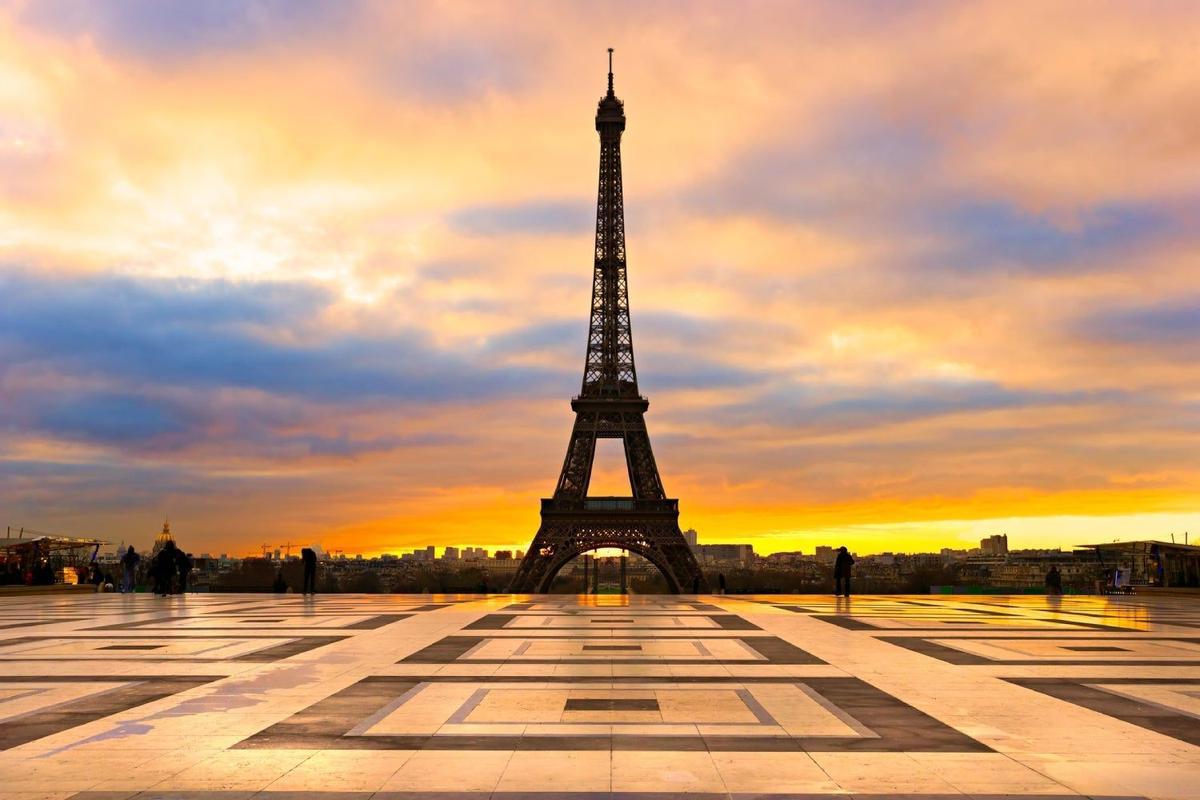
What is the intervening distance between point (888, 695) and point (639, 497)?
61.6 meters

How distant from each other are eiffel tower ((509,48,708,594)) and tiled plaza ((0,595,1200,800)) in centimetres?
4929

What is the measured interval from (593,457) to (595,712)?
214 ft

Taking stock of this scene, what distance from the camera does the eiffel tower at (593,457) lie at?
66.9m

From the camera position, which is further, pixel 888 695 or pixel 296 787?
pixel 888 695

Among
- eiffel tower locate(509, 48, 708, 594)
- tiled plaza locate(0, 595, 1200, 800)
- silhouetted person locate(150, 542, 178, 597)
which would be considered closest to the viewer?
tiled plaza locate(0, 595, 1200, 800)

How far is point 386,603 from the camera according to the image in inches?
1082

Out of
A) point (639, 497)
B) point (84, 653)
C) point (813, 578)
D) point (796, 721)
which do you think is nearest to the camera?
point (796, 721)

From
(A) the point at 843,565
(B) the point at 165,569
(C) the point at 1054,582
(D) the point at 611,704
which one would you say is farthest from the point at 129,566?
(C) the point at 1054,582

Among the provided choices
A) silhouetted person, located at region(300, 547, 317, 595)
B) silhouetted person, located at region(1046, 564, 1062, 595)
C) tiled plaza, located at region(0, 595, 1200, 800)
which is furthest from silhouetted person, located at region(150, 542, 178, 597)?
silhouetted person, located at region(1046, 564, 1062, 595)

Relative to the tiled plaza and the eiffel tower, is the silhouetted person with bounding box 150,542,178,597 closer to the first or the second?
the tiled plaza

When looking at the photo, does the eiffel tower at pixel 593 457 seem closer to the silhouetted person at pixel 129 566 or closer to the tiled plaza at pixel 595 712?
the silhouetted person at pixel 129 566

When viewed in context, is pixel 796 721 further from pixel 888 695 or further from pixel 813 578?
pixel 813 578

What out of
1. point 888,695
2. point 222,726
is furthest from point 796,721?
point 222,726

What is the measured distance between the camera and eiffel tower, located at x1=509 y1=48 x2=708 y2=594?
6694 cm
